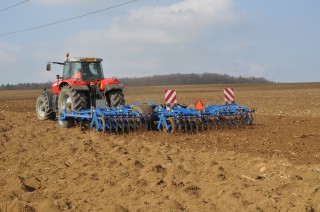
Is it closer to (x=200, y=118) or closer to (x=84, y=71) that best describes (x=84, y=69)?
(x=84, y=71)

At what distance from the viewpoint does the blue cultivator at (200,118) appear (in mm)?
10551

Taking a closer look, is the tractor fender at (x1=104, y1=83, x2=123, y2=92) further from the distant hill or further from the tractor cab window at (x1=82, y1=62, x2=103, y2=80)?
the distant hill

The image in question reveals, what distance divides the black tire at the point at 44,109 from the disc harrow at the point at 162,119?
9.08 feet

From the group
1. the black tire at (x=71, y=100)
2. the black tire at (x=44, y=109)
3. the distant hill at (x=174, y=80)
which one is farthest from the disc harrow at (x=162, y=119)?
the distant hill at (x=174, y=80)

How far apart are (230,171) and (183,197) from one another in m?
1.26

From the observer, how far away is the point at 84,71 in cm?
1273

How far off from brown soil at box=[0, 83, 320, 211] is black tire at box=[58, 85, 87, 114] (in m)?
2.00

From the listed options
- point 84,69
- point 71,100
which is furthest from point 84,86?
point 84,69

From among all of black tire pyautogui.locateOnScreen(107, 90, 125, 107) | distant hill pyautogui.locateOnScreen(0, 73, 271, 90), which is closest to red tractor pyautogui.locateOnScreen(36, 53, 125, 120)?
black tire pyautogui.locateOnScreen(107, 90, 125, 107)

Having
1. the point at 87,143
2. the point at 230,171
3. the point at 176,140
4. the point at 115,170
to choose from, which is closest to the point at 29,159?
the point at 87,143

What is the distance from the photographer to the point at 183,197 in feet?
16.6

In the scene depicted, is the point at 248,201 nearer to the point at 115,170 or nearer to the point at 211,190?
the point at 211,190

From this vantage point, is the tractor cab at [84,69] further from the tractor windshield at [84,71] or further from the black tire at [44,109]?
the black tire at [44,109]

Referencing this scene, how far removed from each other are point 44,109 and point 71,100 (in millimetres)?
2921
